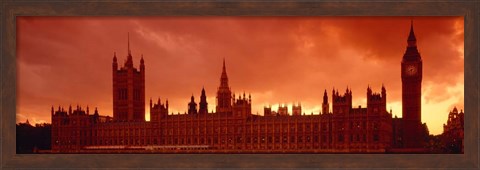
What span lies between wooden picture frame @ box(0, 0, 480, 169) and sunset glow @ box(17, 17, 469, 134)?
122 millimetres

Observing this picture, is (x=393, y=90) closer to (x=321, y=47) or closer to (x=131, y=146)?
(x=321, y=47)

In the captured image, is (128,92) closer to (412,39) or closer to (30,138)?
(30,138)

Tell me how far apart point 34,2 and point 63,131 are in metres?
1.63

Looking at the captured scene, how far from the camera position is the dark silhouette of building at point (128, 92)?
775 centimetres

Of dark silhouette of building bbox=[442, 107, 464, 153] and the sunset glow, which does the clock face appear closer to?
the sunset glow

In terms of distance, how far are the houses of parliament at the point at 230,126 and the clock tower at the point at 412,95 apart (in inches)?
0.4

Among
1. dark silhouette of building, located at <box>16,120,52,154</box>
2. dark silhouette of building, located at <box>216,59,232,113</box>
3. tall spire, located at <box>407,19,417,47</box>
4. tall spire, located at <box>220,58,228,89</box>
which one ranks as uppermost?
tall spire, located at <box>407,19,417,47</box>

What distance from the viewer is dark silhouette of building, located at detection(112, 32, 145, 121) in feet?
25.4

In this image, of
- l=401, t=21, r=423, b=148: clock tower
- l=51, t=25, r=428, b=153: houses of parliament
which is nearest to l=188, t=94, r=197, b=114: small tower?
l=51, t=25, r=428, b=153: houses of parliament

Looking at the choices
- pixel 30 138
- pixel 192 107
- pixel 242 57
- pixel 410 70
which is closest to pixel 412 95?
pixel 410 70

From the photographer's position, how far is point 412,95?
7.49 metres

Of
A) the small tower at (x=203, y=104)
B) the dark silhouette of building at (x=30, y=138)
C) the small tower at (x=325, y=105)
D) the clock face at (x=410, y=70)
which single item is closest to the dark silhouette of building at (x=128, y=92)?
the small tower at (x=203, y=104)

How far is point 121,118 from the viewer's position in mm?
8008

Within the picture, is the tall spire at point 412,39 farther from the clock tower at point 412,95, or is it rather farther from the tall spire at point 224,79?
the tall spire at point 224,79
